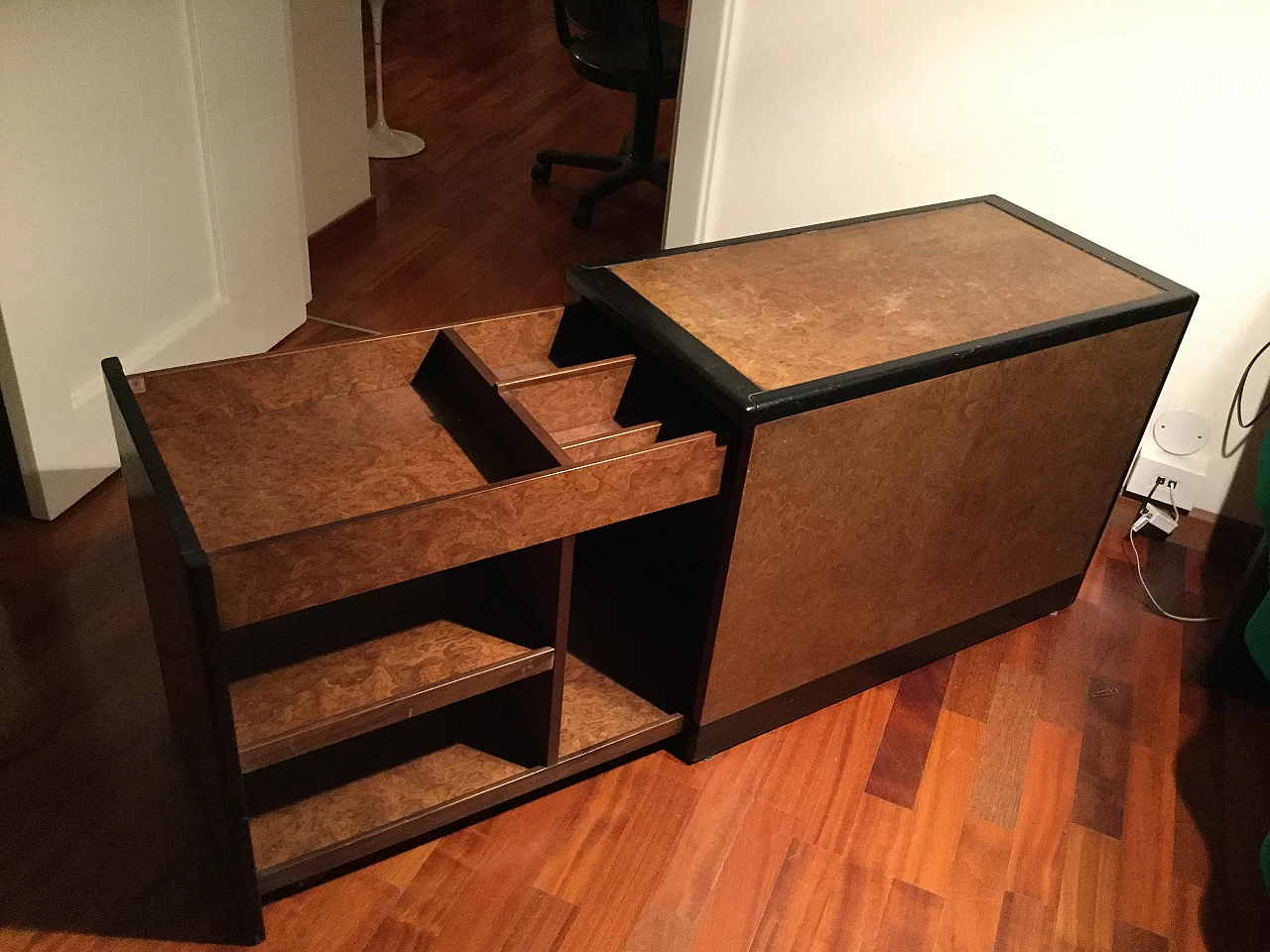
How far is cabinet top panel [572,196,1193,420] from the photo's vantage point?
1326 millimetres

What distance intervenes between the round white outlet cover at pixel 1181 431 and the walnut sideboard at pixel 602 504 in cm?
38

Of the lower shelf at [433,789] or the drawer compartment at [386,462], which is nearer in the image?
the drawer compartment at [386,462]

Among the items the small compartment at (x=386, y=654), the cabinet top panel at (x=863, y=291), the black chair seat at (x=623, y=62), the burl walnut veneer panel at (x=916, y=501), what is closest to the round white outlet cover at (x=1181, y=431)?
the burl walnut veneer panel at (x=916, y=501)

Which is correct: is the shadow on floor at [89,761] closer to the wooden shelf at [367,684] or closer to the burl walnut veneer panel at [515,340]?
the wooden shelf at [367,684]

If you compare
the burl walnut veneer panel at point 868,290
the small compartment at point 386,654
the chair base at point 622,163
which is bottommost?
the chair base at point 622,163

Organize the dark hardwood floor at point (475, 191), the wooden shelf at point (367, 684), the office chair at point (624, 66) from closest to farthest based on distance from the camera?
the wooden shelf at point (367, 684) < the dark hardwood floor at point (475, 191) < the office chair at point (624, 66)

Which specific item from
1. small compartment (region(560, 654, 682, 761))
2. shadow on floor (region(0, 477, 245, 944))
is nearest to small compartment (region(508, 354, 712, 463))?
small compartment (region(560, 654, 682, 761))

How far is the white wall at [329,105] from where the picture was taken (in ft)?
8.08

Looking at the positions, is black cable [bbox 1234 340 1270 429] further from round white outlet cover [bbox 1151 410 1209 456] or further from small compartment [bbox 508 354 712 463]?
small compartment [bbox 508 354 712 463]

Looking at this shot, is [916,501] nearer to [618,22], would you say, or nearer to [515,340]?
[515,340]

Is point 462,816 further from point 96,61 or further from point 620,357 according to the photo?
point 96,61

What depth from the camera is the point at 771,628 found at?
4.75 feet

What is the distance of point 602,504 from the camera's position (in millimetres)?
1171

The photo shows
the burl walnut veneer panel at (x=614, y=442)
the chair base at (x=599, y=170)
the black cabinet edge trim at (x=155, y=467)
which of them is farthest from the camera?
the chair base at (x=599, y=170)
